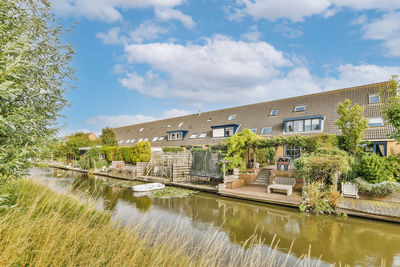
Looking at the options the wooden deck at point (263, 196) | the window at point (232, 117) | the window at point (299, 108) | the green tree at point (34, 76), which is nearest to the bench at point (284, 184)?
the wooden deck at point (263, 196)

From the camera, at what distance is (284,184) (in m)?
11.4

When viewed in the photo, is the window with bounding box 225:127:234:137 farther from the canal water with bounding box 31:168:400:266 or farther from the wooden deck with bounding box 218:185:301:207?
the canal water with bounding box 31:168:400:266

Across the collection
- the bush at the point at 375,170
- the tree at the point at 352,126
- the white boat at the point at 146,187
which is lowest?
the white boat at the point at 146,187

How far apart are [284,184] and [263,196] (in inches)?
82.0

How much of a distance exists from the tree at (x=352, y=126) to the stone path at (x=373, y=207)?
162 inches

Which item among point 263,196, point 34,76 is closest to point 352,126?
point 263,196

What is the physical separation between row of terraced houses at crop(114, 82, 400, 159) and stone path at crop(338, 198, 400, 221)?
7.99 metres

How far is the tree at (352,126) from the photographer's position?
1116 cm

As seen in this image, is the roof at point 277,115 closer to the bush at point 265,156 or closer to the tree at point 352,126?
the bush at point 265,156

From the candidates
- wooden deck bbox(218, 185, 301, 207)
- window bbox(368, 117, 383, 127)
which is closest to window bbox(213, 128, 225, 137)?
wooden deck bbox(218, 185, 301, 207)

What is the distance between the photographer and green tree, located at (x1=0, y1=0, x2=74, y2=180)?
120 inches

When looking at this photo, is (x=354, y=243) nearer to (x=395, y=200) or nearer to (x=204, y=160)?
(x=395, y=200)

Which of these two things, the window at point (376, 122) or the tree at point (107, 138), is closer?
the window at point (376, 122)

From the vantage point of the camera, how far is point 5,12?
295 cm
